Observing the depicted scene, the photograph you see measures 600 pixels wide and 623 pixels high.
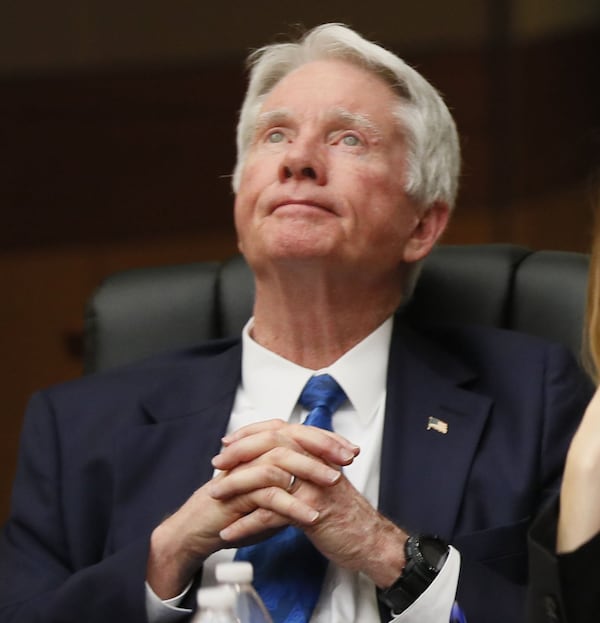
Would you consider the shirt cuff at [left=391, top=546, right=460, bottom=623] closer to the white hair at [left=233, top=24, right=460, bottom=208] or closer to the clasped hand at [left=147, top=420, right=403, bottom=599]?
the clasped hand at [left=147, top=420, right=403, bottom=599]

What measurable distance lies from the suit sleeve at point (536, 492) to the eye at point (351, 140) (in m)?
0.49

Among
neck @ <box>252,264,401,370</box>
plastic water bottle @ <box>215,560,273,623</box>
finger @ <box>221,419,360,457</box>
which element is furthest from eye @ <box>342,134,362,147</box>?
plastic water bottle @ <box>215,560,273,623</box>

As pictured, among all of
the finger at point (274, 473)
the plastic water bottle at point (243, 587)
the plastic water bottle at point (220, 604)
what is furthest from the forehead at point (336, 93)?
the plastic water bottle at point (220, 604)

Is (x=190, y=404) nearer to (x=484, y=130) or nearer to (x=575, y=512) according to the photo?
(x=575, y=512)

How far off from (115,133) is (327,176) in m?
1.94

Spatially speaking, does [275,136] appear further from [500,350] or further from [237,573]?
[237,573]

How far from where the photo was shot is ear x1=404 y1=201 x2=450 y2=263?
7.72 ft

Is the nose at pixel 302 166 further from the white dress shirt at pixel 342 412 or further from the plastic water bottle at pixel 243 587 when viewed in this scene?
the plastic water bottle at pixel 243 587

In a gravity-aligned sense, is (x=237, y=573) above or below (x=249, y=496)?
above

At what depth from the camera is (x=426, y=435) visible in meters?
2.16

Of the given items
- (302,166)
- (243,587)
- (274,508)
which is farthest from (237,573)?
(302,166)

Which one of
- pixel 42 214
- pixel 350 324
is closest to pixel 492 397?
pixel 350 324

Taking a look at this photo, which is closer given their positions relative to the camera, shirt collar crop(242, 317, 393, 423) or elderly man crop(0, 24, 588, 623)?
elderly man crop(0, 24, 588, 623)

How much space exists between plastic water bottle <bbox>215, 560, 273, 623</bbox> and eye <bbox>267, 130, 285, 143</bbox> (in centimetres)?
95
